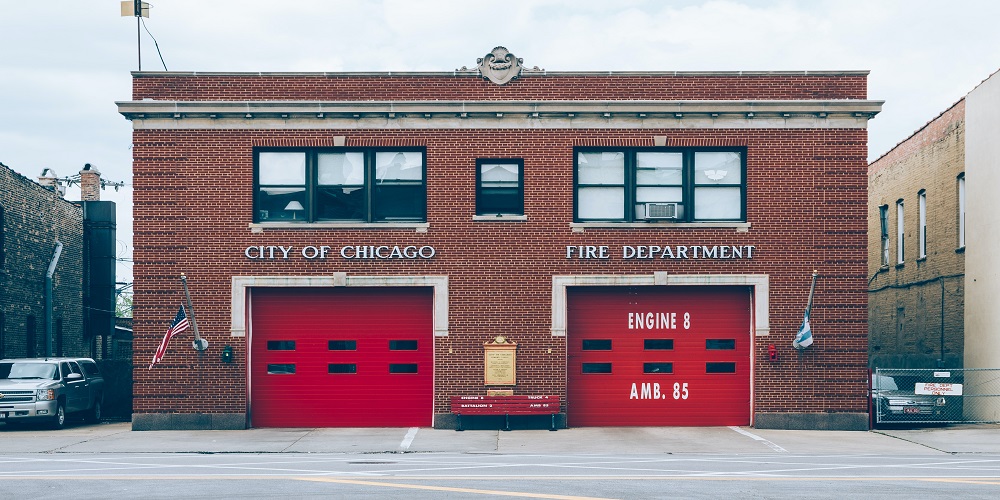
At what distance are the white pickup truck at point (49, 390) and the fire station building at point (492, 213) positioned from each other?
296 centimetres

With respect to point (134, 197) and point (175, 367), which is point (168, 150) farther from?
point (175, 367)

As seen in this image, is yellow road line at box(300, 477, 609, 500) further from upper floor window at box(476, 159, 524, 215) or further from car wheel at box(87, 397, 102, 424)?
car wheel at box(87, 397, 102, 424)

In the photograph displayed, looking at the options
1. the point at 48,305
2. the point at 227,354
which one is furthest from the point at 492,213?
the point at 48,305

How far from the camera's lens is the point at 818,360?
925 inches

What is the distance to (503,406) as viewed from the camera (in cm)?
2316

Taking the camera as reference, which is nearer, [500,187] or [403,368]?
[500,187]

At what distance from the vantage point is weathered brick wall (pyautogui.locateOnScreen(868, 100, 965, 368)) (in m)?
29.5

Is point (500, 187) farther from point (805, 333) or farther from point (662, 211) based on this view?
point (805, 333)

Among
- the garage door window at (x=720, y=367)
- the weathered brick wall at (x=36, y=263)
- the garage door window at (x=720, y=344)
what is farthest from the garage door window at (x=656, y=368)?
the weathered brick wall at (x=36, y=263)

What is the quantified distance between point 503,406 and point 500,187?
461 cm

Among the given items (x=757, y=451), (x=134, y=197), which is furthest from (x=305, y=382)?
(x=757, y=451)

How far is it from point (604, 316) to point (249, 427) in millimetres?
7905

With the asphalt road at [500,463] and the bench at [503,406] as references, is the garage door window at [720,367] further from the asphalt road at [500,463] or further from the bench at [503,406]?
the bench at [503,406]

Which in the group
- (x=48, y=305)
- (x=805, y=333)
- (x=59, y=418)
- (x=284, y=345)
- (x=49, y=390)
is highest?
(x=48, y=305)
